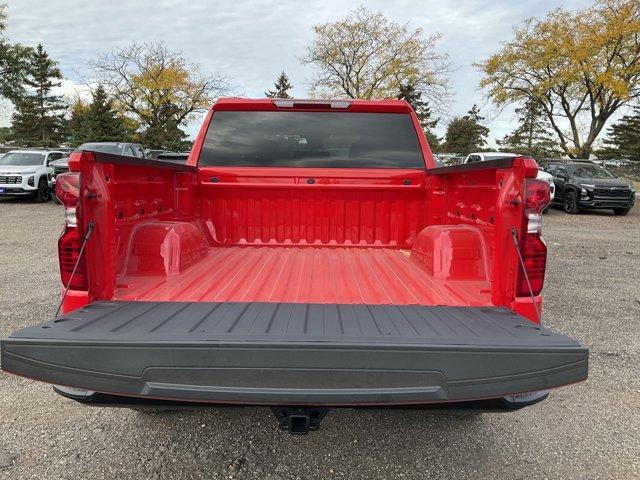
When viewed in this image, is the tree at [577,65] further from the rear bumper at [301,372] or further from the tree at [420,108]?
the rear bumper at [301,372]

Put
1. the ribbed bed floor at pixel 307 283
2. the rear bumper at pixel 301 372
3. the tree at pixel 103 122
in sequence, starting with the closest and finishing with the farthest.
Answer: the rear bumper at pixel 301 372
the ribbed bed floor at pixel 307 283
the tree at pixel 103 122

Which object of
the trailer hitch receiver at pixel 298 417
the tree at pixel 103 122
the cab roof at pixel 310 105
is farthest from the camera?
the tree at pixel 103 122

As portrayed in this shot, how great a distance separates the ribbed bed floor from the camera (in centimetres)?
253

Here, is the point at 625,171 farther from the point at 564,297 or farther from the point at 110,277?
the point at 110,277

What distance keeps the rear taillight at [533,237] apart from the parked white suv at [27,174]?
60.9 ft

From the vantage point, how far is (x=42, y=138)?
53.3m

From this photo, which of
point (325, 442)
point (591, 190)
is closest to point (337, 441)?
point (325, 442)

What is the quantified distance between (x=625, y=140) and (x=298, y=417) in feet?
188

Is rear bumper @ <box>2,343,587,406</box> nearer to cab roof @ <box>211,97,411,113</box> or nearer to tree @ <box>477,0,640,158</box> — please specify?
cab roof @ <box>211,97,411,113</box>

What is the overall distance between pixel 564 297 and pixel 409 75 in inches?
1148

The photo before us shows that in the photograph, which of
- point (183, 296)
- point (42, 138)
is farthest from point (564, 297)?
point (42, 138)

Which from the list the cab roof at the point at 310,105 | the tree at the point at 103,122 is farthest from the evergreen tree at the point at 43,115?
the cab roof at the point at 310,105

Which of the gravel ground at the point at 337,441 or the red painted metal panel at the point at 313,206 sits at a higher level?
the red painted metal panel at the point at 313,206

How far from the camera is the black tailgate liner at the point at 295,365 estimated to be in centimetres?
173
